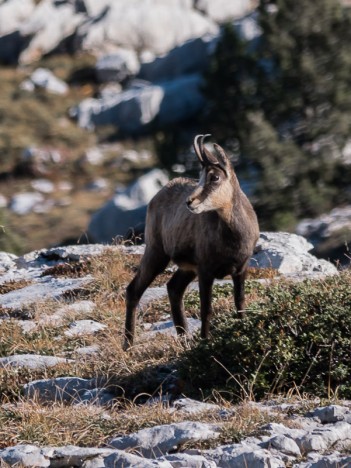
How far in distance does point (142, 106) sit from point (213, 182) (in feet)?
164

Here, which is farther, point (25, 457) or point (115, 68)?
point (115, 68)

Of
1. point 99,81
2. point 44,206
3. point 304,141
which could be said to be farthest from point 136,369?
point 99,81

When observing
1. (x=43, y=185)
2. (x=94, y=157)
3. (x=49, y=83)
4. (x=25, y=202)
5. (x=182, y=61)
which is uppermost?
(x=182, y=61)

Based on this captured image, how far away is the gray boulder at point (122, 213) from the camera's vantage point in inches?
1624

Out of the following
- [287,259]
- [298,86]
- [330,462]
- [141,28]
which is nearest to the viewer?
[330,462]

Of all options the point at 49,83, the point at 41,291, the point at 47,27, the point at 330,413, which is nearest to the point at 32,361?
the point at 330,413

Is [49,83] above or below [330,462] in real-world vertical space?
below

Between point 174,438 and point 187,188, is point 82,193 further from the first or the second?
point 174,438

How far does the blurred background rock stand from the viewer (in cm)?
3828

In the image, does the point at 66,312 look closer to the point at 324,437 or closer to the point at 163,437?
the point at 163,437

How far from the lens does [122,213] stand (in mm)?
42500

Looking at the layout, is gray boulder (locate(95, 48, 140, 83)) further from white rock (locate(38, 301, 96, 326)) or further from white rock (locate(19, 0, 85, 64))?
white rock (locate(38, 301, 96, 326))

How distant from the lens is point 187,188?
11664 mm

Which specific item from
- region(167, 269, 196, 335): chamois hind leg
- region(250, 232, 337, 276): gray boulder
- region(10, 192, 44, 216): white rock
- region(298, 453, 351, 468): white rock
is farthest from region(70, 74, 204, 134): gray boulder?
region(298, 453, 351, 468): white rock
